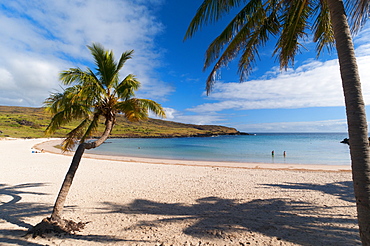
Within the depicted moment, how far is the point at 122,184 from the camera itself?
9.34 m

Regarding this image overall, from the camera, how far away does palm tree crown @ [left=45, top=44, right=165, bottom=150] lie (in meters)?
4.86

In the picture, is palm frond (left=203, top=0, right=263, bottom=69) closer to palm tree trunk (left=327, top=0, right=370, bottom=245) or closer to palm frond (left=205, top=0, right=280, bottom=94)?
palm frond (left=205, top=0, right=280, bottom=94)

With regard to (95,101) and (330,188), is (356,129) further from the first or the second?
(330,188)

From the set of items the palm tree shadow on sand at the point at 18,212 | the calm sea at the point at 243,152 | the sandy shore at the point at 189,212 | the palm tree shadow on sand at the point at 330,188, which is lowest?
the palm tree shadow on sand at the point at 18,212

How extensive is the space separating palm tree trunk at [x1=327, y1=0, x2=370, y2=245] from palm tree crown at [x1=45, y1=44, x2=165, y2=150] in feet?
13.6

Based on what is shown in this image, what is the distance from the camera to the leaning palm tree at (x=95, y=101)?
457 cm

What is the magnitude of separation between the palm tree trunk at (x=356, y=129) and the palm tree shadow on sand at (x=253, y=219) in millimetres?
2284

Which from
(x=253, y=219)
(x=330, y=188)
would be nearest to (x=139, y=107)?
(x=253, y=219)

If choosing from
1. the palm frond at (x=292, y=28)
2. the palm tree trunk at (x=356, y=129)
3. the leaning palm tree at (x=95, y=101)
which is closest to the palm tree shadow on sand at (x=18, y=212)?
the leaning palm tree at (x=95, y=101)

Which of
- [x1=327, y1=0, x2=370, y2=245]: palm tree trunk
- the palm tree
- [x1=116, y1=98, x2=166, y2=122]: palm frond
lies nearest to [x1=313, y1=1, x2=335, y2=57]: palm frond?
the palm tree

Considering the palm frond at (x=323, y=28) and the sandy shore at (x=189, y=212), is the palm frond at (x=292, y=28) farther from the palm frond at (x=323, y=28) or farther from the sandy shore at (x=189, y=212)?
the sandy shore at (x=189, y=212)

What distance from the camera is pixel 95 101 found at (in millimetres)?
5129

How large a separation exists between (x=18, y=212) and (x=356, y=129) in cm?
814

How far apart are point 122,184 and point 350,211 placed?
29.9ft
